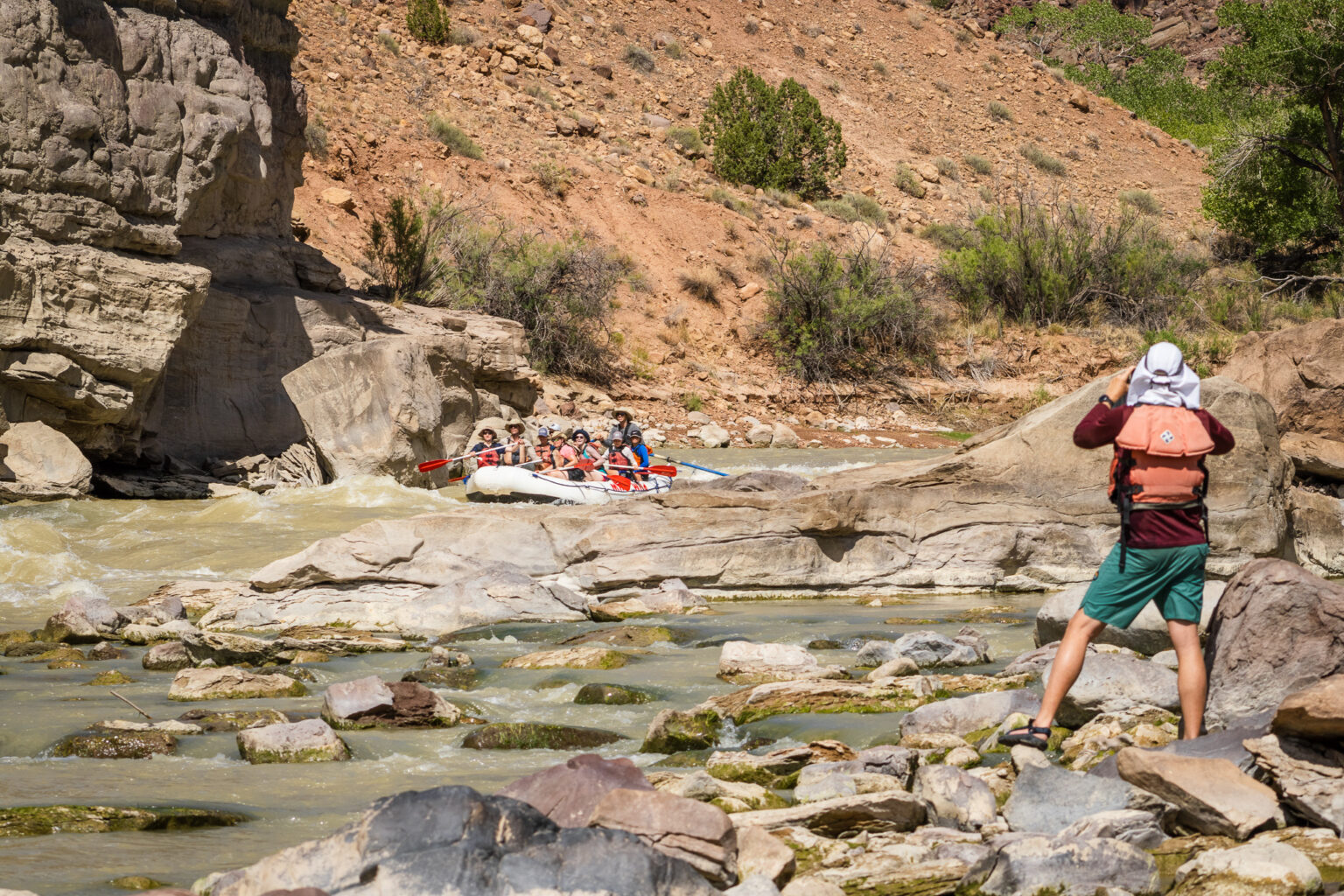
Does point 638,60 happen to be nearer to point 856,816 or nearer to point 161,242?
point 161,242

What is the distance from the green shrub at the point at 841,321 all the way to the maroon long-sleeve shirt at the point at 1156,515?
73.2 ft

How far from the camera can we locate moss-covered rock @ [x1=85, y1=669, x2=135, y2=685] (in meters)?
6.54

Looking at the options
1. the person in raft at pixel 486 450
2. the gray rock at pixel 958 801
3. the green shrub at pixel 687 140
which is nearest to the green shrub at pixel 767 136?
the green shrub at pixel 687 140

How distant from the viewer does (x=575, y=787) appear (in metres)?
3.47

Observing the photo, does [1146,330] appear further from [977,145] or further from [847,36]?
[847,36]

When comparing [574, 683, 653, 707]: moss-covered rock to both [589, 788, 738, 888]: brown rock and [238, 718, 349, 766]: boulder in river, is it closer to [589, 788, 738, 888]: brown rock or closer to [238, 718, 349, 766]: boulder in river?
[238, 718, 349, 766]: boulder in river

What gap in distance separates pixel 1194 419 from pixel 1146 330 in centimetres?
2548

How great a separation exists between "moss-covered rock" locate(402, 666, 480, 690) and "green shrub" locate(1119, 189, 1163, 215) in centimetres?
3638

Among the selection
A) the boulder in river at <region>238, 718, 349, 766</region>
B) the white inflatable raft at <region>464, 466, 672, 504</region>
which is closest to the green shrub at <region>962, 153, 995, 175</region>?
the white inflatable raft at <region>464, 466, 672, 504</region>

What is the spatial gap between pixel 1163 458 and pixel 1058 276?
2561cm

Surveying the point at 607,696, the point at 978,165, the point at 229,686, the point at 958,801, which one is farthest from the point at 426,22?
the point at 958,801

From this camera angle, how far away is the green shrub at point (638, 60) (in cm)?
3759

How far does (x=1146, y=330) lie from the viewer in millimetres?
27969

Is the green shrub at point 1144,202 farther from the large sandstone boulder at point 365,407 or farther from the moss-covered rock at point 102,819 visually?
the moss-covered rock at point 102,819
